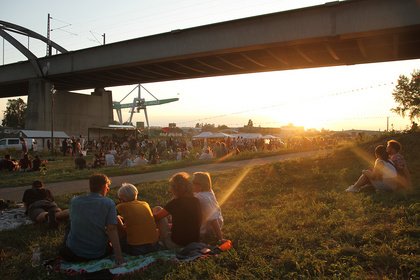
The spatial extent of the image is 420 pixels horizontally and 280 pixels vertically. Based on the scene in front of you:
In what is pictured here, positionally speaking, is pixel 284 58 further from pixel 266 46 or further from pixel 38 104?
pixel 38 104

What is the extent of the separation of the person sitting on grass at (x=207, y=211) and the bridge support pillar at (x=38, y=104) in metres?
39.1

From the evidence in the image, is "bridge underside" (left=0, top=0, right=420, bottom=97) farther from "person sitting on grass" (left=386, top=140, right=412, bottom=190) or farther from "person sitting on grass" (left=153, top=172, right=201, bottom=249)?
"person sitting on grass" (left=153, top=172, right=201, bottom=249)

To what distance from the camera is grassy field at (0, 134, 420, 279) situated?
4.52m

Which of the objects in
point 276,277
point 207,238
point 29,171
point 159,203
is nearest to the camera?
point 276,277

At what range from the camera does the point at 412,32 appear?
21.9m

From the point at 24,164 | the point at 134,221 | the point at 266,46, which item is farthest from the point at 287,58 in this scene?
the point at 134,221

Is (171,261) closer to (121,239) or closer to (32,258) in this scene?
(121,239)

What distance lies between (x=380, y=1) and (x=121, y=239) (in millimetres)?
20488

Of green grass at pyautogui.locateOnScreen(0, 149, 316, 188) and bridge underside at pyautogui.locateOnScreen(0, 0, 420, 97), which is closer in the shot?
green grass at pyautogui.locateOnScreen(0, 149, 316, 188)

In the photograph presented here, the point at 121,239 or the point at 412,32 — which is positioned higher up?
the point at 412,32

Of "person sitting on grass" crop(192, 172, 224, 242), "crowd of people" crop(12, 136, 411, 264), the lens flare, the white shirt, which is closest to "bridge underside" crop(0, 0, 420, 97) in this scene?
the lens flare

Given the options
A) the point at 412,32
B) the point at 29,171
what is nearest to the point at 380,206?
the point at 29,171

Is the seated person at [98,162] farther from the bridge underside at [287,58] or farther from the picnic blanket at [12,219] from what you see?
the picnic blanket at [12,219]

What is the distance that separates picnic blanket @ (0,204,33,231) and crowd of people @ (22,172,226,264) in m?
2.48
